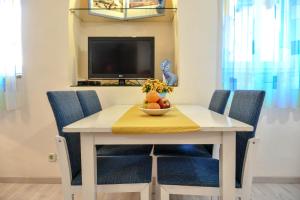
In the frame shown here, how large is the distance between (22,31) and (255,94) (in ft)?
7.50

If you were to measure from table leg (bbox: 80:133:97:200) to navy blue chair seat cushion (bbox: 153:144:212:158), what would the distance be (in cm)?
74

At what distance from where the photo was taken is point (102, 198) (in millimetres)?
2367

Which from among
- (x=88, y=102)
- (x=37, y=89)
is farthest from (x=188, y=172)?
(x=37, y=89)

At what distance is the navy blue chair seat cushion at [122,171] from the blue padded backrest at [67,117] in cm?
9

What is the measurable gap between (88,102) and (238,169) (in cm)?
118

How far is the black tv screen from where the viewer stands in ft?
8.90

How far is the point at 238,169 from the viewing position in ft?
4.64

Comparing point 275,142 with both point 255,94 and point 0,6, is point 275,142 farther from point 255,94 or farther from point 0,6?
point 0,6

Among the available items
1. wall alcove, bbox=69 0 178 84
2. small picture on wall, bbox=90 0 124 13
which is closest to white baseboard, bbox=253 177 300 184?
wall alcove, bbox=69 0 178 84

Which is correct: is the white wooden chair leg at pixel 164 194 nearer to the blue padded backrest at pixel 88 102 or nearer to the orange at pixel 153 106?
the orange at pixel 153 106

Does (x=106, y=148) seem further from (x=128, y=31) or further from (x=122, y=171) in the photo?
(x=128, y=31)

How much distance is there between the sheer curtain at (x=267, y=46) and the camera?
2.48 metres

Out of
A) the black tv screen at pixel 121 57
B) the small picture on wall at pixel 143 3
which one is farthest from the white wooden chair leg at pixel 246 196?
the small picture on wall at pixel 143 3

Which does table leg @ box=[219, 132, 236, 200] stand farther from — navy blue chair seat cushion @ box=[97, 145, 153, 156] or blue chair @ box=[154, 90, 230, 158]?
navy blue chair seat cushion @ box=[97, 145, 153, 156]
